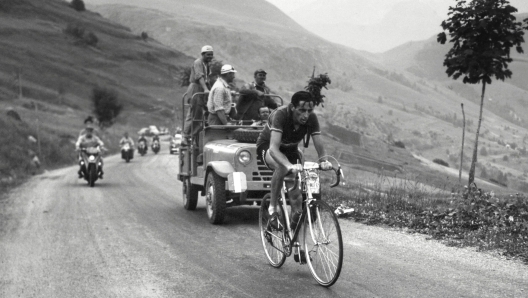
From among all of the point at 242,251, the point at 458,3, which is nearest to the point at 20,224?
the point at 242,251

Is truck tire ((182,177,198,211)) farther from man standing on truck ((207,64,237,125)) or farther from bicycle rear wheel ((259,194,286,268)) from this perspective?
bicycle rear wheel ((259,194,286,268))

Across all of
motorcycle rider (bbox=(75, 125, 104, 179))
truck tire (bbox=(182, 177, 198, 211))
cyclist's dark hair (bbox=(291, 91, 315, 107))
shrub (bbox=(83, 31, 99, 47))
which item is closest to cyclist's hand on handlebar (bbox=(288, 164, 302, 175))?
cyclist's dark hair (bbox=(291, 91, 315, 107))

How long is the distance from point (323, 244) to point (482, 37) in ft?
44.9

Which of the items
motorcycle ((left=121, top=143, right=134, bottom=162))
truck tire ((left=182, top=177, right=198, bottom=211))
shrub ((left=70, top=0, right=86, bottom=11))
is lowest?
motorcycle ((left=121, top=143, right=134, bottom=162))

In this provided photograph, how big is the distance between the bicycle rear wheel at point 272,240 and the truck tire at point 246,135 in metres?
3.52

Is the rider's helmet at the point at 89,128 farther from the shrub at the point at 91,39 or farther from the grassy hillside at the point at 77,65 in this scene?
the shrub at the point at 91,39

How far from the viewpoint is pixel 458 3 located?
1795 cm

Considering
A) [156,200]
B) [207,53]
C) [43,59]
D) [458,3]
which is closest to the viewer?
[207,53]

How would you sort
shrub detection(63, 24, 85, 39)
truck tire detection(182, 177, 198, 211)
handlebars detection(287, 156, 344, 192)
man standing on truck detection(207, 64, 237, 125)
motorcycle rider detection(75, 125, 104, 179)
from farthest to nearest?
shrub detection(63, 24, 85, 39) → motorcycle rider detection(75, 125, 104, 179) → truck tire detection(182, 177, 198, 211) → man standing on truck detection(207, 64, 237, 125) → handlebars detection(287, 156, 344, 192)

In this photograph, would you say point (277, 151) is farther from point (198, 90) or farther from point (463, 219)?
point (198, 90)

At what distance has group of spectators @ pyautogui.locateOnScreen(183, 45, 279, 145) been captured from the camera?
1211 centimetres

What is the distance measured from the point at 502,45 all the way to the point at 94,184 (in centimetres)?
1284

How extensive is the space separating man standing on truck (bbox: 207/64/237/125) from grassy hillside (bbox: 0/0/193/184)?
4838 centimetres

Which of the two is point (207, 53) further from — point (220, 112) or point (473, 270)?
point (473, 270)
